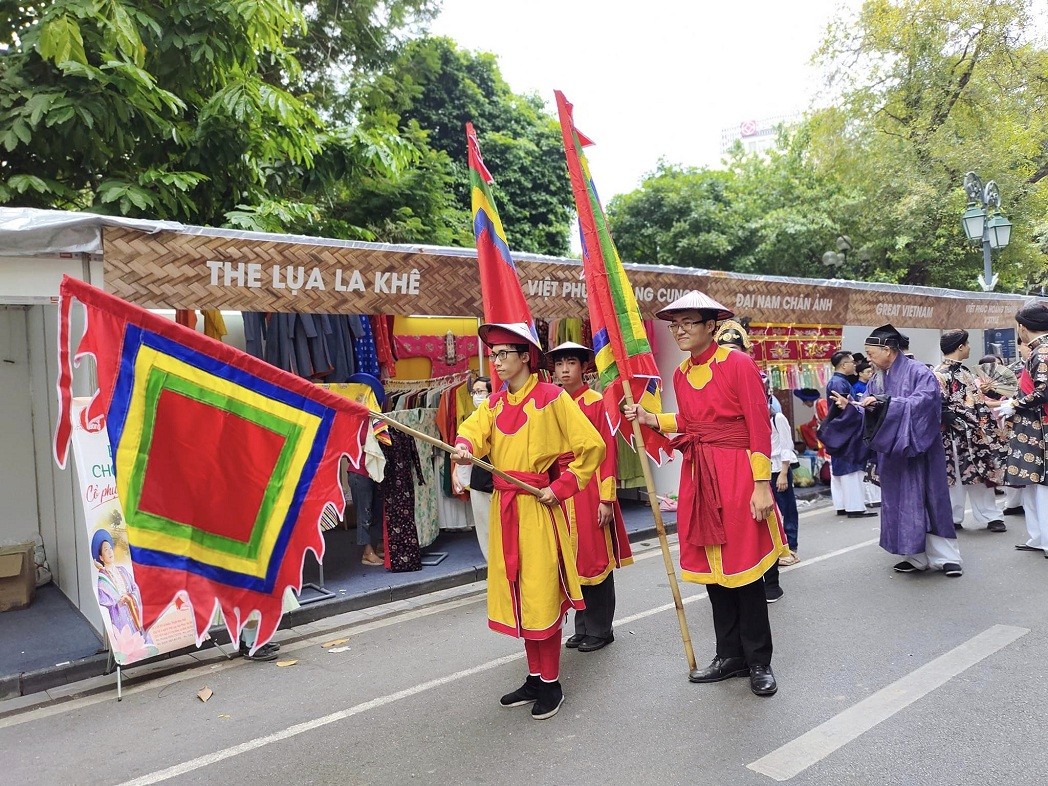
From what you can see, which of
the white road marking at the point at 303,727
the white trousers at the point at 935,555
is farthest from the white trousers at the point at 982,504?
the white road marking at the point at 303,727

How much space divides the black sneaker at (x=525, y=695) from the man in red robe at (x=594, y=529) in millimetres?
661

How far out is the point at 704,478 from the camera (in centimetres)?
409

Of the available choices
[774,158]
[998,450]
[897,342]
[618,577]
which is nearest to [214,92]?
[618,577]

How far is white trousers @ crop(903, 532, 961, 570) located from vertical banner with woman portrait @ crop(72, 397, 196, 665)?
5.26m

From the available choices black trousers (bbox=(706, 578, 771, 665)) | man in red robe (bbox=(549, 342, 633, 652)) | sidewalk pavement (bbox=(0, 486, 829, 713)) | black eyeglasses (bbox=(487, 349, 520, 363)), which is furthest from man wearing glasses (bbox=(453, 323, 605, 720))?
sidewalk pavement (bbox=(0, 486, 829, 713))

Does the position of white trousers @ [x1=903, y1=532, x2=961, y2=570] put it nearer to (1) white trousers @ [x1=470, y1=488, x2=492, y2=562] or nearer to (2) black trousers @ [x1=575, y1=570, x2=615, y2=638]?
(2) black trousers @ [x1=575, y1=570, x2=615, y2=638]

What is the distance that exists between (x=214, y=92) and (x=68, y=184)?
6.25 ft

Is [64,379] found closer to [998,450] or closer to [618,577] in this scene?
[618,577]

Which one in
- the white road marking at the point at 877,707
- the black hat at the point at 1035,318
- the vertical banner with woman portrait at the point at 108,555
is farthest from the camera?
the black hat at the point at 1035,318

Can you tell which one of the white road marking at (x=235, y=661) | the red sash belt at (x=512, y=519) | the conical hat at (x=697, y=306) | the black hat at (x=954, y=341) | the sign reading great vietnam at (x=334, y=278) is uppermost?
the sign reading great vietnam at (x=334, y=278)

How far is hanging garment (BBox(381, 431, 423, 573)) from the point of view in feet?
22.9

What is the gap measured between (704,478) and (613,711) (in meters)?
1.24

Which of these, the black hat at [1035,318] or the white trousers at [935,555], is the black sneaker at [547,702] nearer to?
the white trousers at [935,555]

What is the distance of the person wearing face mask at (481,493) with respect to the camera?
4.66 m
